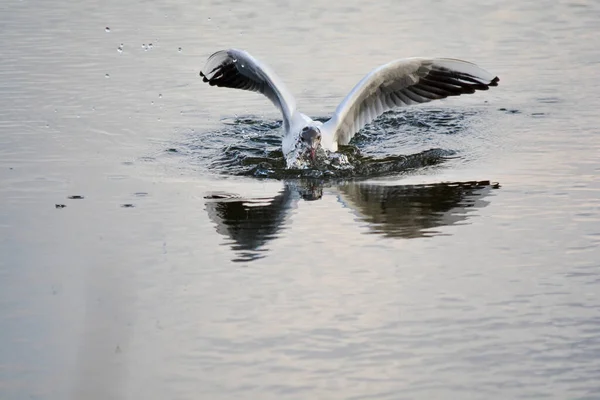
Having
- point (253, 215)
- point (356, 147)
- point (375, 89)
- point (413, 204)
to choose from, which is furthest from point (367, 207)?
point (375, 89)

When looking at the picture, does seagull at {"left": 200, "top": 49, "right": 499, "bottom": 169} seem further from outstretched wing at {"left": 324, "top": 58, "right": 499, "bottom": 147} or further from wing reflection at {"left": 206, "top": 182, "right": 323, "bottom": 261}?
wing reflection at {"left": 206, "top": 182, "right": 323, "bottom": 261}

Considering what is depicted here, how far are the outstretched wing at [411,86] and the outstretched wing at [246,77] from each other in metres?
0.60

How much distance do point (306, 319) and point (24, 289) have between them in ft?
5.73

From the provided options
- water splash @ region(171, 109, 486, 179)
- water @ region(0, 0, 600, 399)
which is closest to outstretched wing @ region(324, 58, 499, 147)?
water splash @ region(171, 109, 486, 179)

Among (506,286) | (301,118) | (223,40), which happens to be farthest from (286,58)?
(506,286)

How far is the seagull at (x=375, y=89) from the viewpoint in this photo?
37.8 ft

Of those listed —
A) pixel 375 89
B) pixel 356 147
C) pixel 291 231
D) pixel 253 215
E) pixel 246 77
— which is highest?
pixel 246 77

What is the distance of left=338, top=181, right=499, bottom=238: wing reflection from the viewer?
8.74m

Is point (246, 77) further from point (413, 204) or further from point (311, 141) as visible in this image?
point (413, 204)

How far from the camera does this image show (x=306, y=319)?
683cm

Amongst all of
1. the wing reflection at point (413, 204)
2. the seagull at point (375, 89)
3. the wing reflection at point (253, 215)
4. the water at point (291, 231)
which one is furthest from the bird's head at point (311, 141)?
the wing reflection at point (413, 204)

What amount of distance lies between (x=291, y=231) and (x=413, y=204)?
119 centimetres

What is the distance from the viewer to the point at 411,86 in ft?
40.0

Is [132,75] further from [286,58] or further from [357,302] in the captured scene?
[357,302]
